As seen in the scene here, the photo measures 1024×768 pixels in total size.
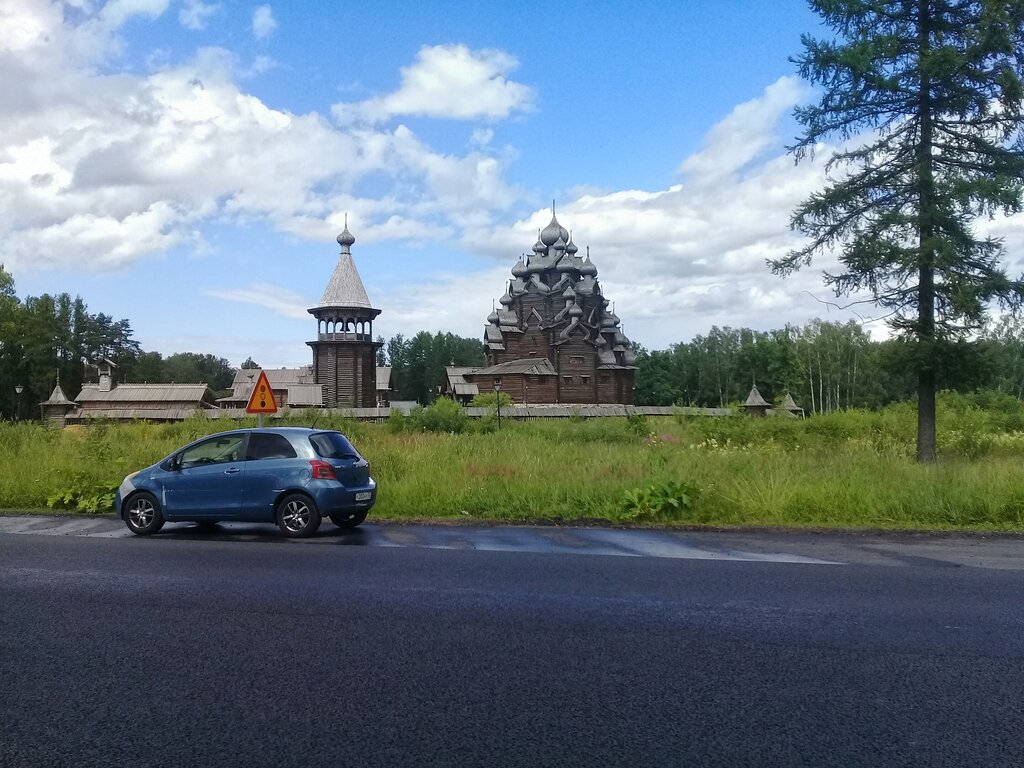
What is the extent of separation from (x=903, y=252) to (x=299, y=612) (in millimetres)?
15950

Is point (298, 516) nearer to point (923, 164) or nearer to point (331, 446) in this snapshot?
point (331, 446)

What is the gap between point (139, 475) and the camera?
12.7 metres

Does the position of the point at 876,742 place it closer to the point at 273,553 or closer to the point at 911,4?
the point at 273,553

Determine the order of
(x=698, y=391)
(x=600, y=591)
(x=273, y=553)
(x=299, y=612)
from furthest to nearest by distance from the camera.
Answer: (x=698, y=391), (x=273, y=553), (x=600, y=591), (x=299, y=612)

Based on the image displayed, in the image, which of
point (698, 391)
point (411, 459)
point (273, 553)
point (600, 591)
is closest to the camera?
point (600, 591)

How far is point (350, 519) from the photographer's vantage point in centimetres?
1290

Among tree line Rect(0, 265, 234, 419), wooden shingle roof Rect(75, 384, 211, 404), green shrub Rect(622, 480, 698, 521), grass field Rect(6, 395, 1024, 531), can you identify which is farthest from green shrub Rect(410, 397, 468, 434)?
tree line Rect(0, 265, 234, 419)

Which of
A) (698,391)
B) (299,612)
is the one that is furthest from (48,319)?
(299,612)

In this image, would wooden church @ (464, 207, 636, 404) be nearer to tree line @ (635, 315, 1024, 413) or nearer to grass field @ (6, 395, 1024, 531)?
tree line @ (635, 315, 1024, 413)

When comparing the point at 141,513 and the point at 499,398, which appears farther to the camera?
the point at 499,398

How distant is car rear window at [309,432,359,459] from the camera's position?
40.1 ft

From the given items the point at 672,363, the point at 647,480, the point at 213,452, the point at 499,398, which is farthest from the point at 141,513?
the point at 672,363

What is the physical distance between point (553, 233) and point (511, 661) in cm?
6784

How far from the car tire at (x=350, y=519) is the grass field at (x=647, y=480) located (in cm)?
109
